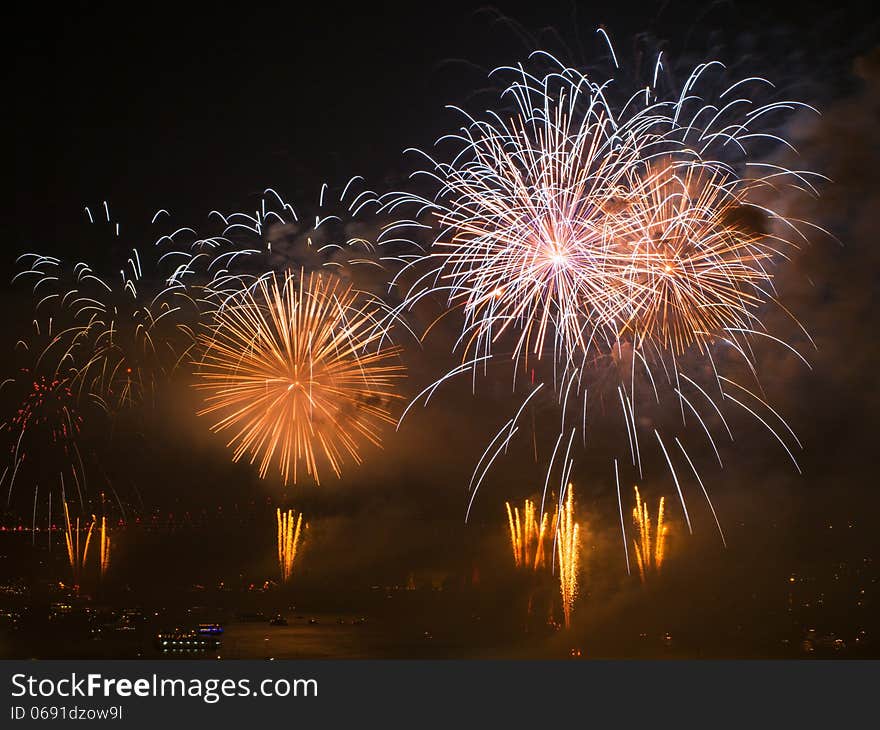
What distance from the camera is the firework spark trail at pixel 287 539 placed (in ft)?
331

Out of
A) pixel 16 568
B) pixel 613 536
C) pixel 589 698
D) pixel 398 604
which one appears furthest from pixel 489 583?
pixel 589 698

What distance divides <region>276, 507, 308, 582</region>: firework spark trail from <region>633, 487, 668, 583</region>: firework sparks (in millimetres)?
38045

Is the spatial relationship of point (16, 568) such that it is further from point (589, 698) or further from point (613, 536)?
point (589, 698)

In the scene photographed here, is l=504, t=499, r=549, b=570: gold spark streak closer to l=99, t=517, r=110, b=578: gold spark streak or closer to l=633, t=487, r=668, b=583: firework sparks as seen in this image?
l=633, t=487, r=668, b=583: firework sparks

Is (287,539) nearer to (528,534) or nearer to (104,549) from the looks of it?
(104,549)

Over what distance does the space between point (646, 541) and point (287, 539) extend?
46744mm

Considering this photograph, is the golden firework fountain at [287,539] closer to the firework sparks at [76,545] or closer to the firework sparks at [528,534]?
the firework sparks at [76,545]

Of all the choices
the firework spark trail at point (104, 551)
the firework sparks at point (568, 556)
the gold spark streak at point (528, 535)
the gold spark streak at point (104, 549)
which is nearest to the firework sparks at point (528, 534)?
the gold spark streak at point (528, 535)

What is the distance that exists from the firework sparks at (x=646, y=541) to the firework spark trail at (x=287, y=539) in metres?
38.0

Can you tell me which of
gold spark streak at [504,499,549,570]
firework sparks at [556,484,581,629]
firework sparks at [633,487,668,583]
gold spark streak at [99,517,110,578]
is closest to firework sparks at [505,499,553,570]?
gold spark streak at [504,499,549,570]

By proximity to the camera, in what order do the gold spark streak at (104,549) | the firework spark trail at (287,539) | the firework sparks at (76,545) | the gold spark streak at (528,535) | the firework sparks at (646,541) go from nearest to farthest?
the firework sparks at (646,541) < the firework sparks at (76,545) < the gold spark streak at (104,549) < the gold spark streak at (528,535) < the firework spark trail at (287,539)

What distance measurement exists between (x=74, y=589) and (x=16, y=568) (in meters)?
15.4

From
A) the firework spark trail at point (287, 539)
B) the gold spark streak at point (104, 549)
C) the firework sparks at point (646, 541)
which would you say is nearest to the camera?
the firework sparks at point (646, 541)

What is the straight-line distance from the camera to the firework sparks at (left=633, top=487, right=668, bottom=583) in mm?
90188
